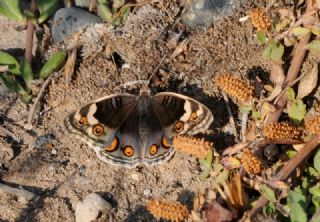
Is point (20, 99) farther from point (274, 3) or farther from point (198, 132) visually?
point (274, 3)

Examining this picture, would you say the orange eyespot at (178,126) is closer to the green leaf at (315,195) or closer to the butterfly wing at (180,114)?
the butterfly wing at (180,114)

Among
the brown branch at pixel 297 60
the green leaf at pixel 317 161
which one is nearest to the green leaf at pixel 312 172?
the green leaf at pixel 317 161

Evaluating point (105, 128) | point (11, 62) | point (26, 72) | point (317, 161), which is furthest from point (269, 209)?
point (11, 62)

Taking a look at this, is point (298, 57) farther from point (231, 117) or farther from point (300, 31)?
point (231, 117)

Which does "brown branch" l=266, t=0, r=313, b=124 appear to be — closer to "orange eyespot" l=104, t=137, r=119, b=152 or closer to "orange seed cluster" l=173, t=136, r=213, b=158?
"orange seed cluster" l=173, t=136, r=213, b=158

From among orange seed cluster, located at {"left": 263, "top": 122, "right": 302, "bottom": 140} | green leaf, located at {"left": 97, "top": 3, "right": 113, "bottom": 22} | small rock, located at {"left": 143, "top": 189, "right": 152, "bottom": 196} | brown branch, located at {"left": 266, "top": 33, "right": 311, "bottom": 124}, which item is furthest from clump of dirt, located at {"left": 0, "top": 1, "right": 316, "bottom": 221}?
orange seed cluster, located at {"left": 263, "top": 122, "right": 302, "bottom": 140}

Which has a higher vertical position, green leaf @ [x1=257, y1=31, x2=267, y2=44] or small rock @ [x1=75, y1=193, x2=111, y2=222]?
green leaf @ [x1=257, y1=31, x2=267, y2=44]
